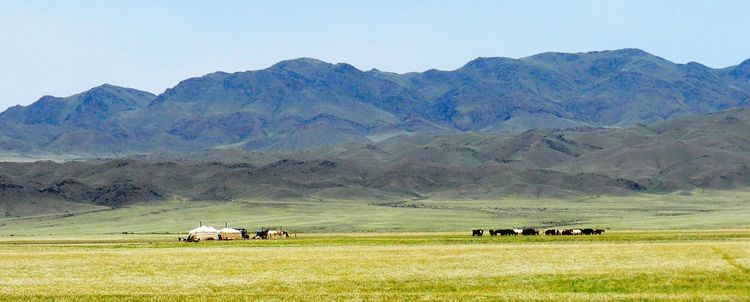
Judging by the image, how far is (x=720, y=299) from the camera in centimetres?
4291

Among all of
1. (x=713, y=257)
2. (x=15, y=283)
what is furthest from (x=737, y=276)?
(x=15, y=283)

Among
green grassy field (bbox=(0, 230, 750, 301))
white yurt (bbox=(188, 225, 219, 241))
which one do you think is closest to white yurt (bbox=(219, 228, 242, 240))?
white yurt (bbox=(188, 225, 219, 241))

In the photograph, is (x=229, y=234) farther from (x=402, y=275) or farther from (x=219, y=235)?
(x=402, y=275)

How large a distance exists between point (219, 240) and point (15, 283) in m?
64.9

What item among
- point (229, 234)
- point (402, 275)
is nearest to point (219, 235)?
point (229, 234)

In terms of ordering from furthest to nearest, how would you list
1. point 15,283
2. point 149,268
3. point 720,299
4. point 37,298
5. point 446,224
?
point 446,224, point 149,268, point 15,283, point 37,298, point 720,299

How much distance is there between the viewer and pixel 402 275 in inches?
2175

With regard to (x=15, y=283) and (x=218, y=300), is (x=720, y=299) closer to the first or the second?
(x=218, y=300)

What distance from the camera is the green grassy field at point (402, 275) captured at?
46656 mm

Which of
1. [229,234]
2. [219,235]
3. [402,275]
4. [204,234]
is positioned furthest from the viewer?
[229,234]

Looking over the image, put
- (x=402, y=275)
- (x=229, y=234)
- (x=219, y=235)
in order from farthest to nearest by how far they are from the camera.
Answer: (x=229, y=234), (x=219, y=235), (x=402, y=275)

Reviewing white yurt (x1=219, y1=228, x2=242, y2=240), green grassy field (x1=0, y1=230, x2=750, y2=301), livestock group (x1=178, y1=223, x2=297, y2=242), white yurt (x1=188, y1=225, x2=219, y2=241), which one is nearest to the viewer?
green grassy field (x1=0, y1=230, x2=750, y2=301)

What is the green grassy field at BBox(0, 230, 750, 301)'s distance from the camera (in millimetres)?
46656

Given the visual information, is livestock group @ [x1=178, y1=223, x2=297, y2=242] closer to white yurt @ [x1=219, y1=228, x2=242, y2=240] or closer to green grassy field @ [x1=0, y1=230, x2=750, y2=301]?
white yurt @ [x1=219, y1=228, x2=242, y2=240]
